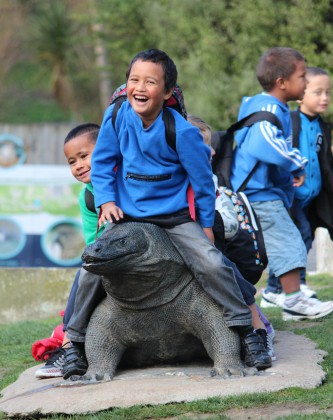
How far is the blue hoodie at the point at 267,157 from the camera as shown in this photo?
21.6 ft

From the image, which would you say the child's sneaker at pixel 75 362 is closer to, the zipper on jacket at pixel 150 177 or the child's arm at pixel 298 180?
the zipper on jacket at pixel 150 177

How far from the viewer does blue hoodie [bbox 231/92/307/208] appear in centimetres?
657

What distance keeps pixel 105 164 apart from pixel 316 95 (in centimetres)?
320

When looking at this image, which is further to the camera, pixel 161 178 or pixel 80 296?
pixel 80 296

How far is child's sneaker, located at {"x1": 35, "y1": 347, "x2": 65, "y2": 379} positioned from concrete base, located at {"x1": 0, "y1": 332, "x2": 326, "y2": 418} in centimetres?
7

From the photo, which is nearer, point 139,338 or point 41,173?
point 139,338

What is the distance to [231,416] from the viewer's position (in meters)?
4.22

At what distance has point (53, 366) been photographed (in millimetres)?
5305

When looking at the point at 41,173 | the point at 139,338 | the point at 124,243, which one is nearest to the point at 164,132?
the point at 124,243

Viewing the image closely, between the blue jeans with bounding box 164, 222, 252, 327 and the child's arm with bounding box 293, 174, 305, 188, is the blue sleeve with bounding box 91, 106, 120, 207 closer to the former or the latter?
the blue jeans with bounding box 164, 222, 252, 327

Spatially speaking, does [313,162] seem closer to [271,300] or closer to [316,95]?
[316,95]

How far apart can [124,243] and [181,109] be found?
0.88 m

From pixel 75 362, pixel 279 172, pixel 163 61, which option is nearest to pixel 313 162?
pixel 279 172

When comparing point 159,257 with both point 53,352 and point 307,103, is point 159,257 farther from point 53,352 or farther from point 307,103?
point 307,103
